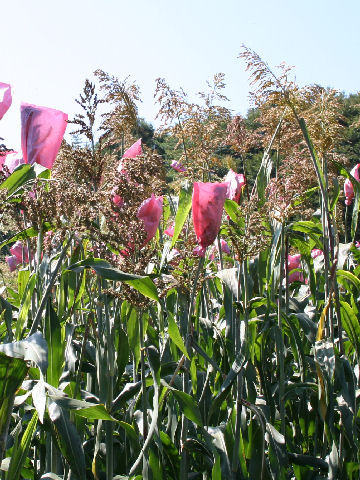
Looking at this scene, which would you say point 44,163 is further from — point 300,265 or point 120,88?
point 300,265

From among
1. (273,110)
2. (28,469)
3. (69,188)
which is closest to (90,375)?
(28,469)

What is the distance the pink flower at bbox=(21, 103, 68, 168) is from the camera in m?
1.66

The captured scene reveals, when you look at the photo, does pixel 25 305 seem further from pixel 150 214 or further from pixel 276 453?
pixel 276 453

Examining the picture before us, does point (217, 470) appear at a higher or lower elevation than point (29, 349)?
lower

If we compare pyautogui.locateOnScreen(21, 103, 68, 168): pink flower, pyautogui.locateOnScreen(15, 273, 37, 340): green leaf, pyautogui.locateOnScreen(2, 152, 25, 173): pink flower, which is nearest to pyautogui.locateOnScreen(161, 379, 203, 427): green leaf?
pyautogui.locateOnScreen(15, 273, 37, 340): green leaf

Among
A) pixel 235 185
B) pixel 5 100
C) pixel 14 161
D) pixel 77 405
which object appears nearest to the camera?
pixel 77 405

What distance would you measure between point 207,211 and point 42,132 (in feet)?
1.72

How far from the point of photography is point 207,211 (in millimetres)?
1490

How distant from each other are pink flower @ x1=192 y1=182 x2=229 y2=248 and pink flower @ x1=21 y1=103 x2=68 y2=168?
0.45m

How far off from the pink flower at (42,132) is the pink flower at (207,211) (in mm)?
453

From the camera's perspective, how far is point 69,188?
4.42 ft

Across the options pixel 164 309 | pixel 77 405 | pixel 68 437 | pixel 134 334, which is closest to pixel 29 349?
pixel 77 405

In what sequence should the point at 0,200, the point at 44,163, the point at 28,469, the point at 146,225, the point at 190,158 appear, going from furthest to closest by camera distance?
the point at 190,158 < the point at 28,469 < the point at 44,163 < the point at 146,225 < the point at 0,200

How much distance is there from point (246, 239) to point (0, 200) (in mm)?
639
